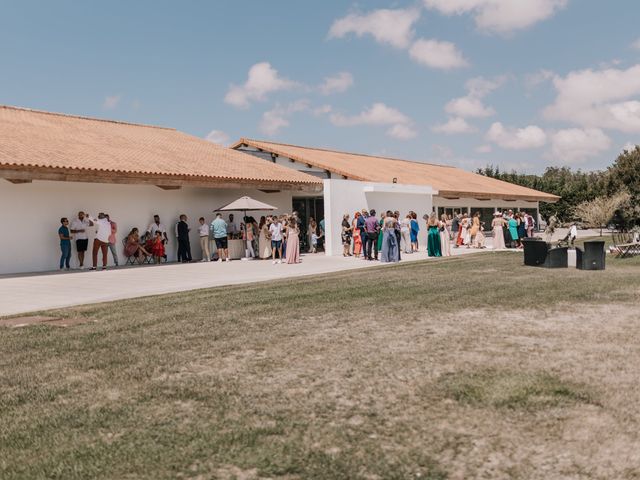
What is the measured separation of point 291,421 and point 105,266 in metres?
15.4

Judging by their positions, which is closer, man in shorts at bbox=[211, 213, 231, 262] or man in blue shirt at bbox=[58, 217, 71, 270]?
man in blue shirt at bbox=[58, 217, 71, 270]

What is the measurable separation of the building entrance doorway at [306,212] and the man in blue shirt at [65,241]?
10789mm

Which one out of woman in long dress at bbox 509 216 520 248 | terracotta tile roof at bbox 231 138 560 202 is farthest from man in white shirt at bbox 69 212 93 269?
woman in long dress at bbox 509 216 520 248

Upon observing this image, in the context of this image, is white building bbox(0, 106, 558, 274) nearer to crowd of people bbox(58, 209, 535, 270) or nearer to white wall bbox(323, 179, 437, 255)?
white wall bbox(323, 179, 437, 255)

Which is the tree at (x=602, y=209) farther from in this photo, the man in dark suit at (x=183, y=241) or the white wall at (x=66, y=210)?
the man in dark suit at (x=183, y=241)

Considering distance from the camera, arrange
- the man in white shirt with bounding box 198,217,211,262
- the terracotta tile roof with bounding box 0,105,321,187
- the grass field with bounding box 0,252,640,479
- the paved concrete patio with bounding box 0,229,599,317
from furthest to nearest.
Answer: the man in white shirt with bounding box 198,217,211,262 < the terracotta tile roof with bounding box 0,105,321,187 < the paved concrete patio with bounding box 0,229,599,317 < the grass field with bounding box 0,252,640,479

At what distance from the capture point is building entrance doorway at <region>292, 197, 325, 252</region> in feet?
86.5

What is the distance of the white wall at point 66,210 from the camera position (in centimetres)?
1692

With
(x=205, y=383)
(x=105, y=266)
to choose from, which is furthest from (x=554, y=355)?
(x=105, y=266)

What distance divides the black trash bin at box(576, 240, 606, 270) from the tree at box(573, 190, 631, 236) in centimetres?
2722

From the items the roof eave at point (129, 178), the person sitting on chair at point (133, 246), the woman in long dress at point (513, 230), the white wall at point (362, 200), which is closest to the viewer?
the roof eave at point (129, 178)

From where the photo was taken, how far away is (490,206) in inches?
1598

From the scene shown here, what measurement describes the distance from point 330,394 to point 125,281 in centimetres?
1054

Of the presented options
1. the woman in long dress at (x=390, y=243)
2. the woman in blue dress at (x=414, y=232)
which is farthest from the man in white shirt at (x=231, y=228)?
the woman in blue dress at (x=414, y=232)
